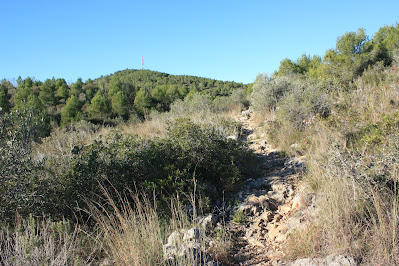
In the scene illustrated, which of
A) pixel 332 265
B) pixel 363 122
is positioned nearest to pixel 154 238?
pixel 332 265

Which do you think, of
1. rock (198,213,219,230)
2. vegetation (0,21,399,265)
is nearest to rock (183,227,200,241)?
vegetation (0,21,399,265)

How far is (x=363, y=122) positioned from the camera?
4.41 metres

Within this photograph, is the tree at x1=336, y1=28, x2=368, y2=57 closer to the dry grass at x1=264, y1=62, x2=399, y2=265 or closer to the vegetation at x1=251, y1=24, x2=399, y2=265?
the vegetation at x1=251, y1=24, x2=399, y2=265

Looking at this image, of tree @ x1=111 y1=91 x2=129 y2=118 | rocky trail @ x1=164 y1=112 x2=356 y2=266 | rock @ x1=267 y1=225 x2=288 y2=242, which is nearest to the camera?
rocky trail @ x1=164 y1=112 x2=356 y2=266

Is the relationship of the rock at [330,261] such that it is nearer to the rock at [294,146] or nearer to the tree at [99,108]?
the rock at [294,146]

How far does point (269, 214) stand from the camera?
3.11m

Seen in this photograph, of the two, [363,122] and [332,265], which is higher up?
[363,122]

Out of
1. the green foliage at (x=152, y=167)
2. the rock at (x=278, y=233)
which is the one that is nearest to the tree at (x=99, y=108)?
the green foliage at (x=152, y=167)

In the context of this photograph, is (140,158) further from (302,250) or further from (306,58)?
(306,58)

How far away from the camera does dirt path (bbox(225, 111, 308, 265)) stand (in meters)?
2.45

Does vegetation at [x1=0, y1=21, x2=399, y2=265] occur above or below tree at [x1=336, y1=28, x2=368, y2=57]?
below

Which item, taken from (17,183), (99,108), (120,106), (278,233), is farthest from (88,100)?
(278,233)

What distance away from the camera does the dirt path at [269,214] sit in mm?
2445

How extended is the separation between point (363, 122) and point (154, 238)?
4.25 metres
